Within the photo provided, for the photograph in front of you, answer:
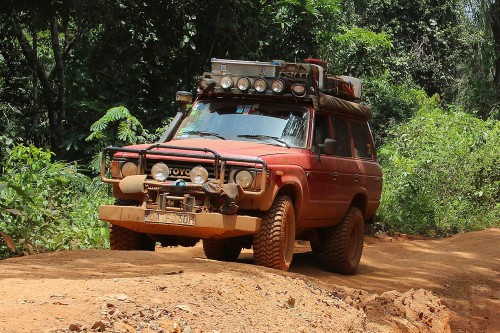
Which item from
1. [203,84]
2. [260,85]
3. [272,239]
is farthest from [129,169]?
[260,85]

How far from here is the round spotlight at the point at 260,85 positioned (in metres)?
9.73

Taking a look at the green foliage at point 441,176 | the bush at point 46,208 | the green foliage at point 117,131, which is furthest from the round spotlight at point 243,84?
the green foliage at point 441,176

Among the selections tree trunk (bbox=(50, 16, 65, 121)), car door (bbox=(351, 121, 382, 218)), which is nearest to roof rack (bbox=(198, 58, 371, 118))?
car door (bbox=(351, 121, 382, 218))

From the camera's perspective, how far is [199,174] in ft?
27.4

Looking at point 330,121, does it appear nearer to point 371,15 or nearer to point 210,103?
point 210,103

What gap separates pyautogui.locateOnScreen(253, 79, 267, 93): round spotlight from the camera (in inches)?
383

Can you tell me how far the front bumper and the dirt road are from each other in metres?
0.29

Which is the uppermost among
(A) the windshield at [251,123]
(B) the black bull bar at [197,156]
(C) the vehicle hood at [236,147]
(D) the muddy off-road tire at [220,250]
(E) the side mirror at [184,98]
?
(E) the side mirror at [184,98]

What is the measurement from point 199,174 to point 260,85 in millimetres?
1785

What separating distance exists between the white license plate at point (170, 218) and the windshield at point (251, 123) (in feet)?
5.09

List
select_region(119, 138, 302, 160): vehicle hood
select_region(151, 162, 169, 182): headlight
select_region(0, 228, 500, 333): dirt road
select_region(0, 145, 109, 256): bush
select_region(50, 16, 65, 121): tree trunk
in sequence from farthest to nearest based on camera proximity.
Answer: select_region(50, 16, 65, 121): tree trunk → select_region(0, 145, 109, 256): bush → select_region(119, 138, 302, 160): vehicle hood → select_region(151, 162, 169, 182): headlight → select_region(0, 228, 500, 333): dirt road

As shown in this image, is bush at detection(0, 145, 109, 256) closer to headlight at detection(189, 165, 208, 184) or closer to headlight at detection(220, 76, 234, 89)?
headlight at detection(189, 165, 208, 184)

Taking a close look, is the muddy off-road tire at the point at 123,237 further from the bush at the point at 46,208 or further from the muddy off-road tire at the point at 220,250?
the muddy off-road tire at the point at 220,250

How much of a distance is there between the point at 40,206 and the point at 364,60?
1370cm
